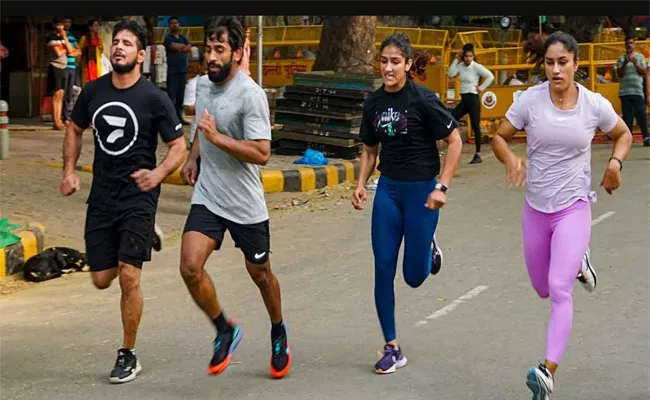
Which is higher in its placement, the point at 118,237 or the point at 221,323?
the point at 118,237

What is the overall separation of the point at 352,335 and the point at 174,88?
13345 mm

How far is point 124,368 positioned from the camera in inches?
255

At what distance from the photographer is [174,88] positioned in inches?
798

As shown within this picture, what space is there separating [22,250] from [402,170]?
13.7 feet

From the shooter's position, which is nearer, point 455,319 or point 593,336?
point 593,336

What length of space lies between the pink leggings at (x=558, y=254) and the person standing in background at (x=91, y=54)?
588 inches

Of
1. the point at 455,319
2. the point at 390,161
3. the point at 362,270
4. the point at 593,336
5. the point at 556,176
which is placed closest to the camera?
the point at 556,176

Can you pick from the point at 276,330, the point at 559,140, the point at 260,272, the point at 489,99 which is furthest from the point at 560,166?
the point at 489,99

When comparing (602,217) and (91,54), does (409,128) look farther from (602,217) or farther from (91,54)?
(91,54)

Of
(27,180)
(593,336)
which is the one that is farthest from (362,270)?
(27,180)

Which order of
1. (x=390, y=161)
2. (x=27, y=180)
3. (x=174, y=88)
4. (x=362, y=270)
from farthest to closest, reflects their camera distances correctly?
(x=174, y=88) → (x=27, y=180) → (x=362, y=270) → (x=390, y=161)

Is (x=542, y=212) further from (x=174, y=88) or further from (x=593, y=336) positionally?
(x=174, y=88)

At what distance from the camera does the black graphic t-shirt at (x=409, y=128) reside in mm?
6551

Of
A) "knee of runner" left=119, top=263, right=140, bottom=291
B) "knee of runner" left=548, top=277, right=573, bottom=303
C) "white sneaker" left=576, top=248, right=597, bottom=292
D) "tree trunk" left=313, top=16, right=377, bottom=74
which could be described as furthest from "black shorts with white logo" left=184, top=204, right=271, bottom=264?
"tree trunk" left=313, top=16, right=377, bottom=74
